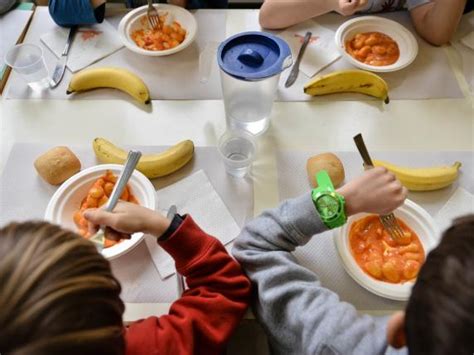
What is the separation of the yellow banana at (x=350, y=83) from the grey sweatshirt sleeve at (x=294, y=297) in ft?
1.37

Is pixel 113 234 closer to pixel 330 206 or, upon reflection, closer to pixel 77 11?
pixel 330 206

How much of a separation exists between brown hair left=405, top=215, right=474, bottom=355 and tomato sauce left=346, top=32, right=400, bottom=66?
2.67 feet

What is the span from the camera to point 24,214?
91 cm

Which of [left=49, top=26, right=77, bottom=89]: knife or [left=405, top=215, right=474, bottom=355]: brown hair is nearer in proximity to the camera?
[left=405, top=215, right=474, bottom=355]: brown hair

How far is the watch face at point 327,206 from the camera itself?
2.63 feet

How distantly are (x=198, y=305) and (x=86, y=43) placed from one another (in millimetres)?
901

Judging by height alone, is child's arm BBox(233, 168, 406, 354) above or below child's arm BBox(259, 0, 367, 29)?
below

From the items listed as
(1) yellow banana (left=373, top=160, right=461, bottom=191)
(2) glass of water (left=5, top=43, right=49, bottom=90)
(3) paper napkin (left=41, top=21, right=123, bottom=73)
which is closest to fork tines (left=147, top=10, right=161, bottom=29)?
(3) paper napkin (left=41, top=21, right=123, bottom=73)

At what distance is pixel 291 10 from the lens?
126cm

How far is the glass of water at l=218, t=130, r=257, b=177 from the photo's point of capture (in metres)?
0.98

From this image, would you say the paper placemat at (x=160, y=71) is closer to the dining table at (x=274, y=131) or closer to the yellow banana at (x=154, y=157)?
the dining table at (x=274, y=131)

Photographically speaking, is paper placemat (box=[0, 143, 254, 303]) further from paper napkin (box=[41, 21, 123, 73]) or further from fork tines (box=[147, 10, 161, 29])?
fork tines (box=[147, 10, 161, 29])

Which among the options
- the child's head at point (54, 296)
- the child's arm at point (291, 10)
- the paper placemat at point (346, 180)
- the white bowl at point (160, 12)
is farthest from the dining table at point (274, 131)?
the child's head at point (54, 296)

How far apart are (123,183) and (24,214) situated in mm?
267
